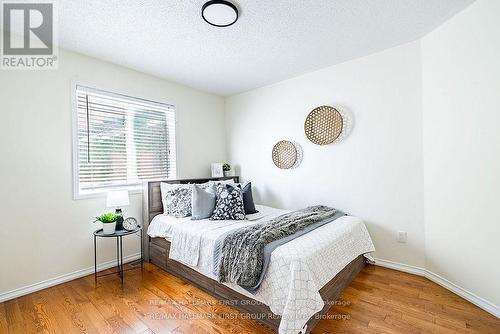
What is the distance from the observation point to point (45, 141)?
2236mm

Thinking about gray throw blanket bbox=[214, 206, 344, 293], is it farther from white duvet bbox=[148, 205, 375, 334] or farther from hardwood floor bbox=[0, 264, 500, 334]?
hardwood floor bbox=[0, 264, 500, 334]

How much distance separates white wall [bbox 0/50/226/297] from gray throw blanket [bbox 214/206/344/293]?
1693mm

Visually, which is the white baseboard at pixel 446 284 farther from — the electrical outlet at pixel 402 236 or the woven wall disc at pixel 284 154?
the woven wall disc at pixel 284 154

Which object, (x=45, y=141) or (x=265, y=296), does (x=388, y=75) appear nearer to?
(x=265, y=296)

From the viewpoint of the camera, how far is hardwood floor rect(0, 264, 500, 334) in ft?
5.33

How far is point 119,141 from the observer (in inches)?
110

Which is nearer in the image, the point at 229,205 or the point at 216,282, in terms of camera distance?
the point at 216,282

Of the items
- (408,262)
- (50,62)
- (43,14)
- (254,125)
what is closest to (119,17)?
(43,14)

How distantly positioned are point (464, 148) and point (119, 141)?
363 centimetres

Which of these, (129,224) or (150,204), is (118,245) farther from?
(150,204)

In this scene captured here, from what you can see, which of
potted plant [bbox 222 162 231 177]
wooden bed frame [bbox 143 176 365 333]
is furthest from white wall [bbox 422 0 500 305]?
potted plant [bbox 222 162 231 177]

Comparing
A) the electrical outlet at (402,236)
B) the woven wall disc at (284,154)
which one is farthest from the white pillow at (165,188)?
the electrical outlet at (402,236)

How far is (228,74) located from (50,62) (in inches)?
76.9

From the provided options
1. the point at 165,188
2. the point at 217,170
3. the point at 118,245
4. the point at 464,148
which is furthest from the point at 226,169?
the point at 464,148
